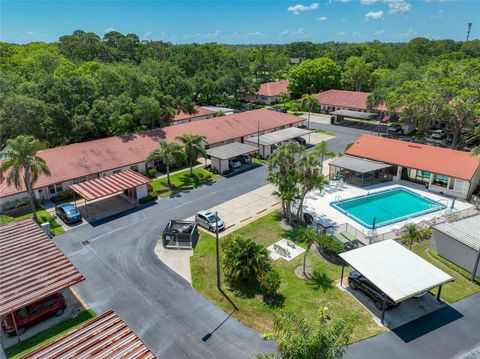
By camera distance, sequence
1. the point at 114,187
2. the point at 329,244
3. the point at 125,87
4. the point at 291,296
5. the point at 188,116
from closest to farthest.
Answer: the point at 291,296 → the point at 329,244 → the point at 114,187 → the point at 125,87 → the point at 188,116

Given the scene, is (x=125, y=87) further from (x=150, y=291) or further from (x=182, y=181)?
(x=150, y=291)

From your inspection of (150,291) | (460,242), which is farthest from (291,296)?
(460,242)

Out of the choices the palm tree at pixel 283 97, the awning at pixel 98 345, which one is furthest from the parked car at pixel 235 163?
Result: the palm tree at pixel 283 97

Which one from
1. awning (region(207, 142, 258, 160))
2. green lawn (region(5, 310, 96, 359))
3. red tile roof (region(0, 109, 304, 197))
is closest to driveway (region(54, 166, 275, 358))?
green lawn (region(5, 310, 96, 359))

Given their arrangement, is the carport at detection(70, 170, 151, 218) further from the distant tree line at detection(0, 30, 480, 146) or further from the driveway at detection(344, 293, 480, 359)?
the driveway at detection(344, 293, 480, 359)

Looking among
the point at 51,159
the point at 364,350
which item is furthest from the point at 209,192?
the point at 364,350

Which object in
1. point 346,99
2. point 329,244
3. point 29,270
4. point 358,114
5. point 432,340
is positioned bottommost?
point 432,340
